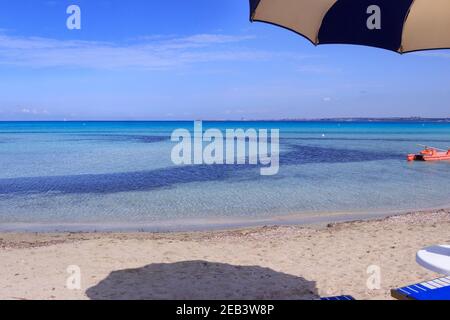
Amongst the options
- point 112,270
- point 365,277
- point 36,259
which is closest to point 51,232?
point 36,259

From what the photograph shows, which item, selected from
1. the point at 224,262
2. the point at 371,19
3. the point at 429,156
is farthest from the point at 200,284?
the point at 429,156

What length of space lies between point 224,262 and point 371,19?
177 inches

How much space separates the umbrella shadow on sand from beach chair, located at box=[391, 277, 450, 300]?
228 cm

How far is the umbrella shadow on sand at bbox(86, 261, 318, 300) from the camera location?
18.9 ft

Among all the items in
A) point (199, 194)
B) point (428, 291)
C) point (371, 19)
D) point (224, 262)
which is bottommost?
point (199, 194)

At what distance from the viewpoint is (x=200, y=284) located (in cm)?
614

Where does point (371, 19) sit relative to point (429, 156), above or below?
above

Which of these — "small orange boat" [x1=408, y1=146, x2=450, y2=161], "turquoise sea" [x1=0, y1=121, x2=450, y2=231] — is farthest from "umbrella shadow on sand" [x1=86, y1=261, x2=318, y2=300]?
"small orange boat" [x1=408, y1=146, x2=450, y2=161]

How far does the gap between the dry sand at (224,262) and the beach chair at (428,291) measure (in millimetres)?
2102

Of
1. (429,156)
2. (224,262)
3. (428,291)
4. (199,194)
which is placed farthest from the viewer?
(429,156)

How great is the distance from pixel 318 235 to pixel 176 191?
848 cm

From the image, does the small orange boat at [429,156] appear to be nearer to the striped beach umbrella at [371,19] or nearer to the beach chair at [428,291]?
the striped beach umbrella at [371,19]

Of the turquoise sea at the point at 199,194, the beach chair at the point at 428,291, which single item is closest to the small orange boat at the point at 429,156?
the turquoise sea at the point at 199,194

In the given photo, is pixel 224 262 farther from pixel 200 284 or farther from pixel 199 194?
pixel 199 194
